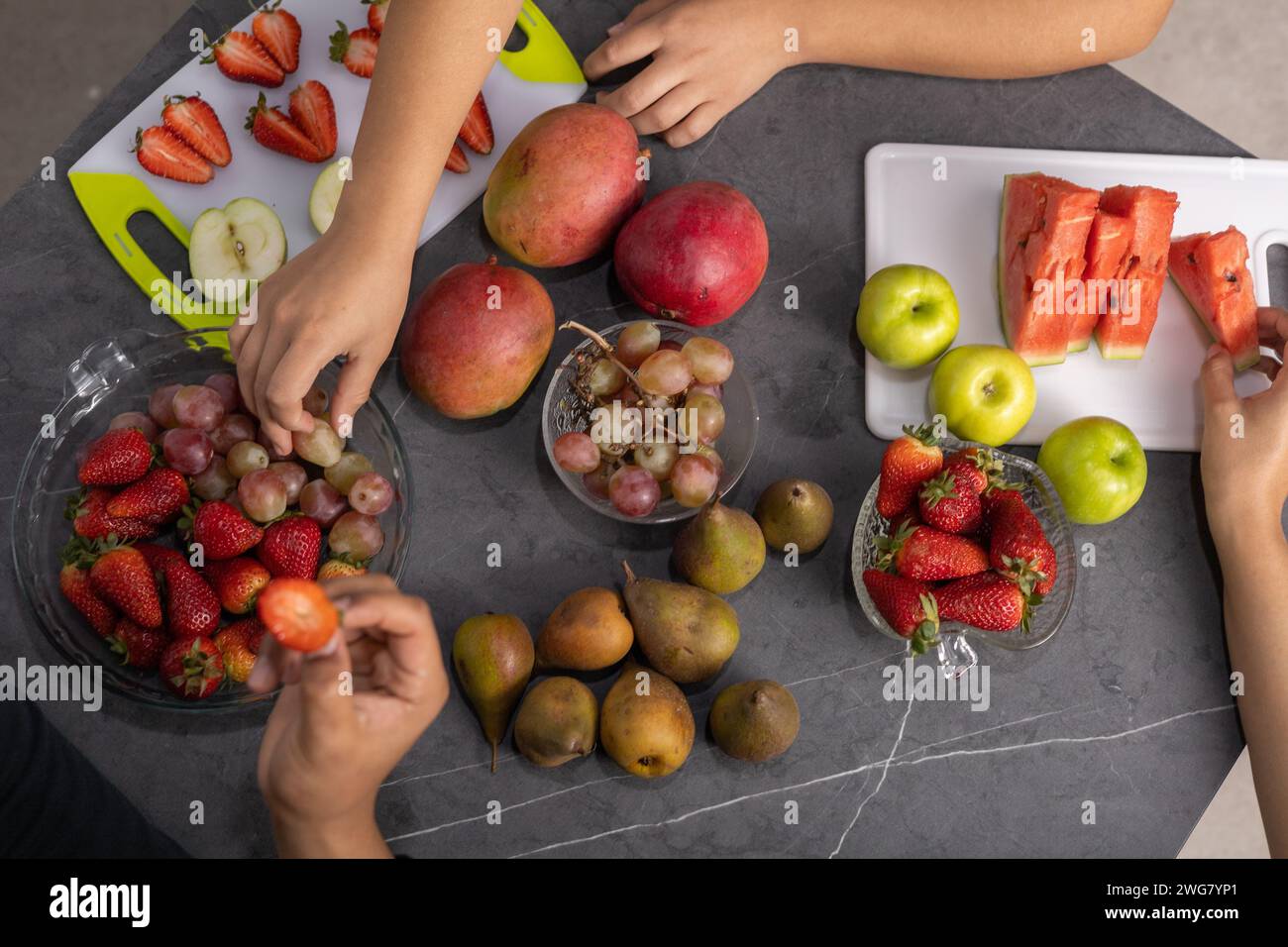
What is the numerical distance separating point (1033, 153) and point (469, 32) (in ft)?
2.54

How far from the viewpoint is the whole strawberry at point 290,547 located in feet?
3.70

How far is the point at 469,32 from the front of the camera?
1084 millimetres

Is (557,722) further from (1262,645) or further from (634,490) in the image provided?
(1262,645)

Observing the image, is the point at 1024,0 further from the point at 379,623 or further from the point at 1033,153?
the point at 379,623

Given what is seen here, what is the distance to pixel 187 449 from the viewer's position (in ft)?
3.69

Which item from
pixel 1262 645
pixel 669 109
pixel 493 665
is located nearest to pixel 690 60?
pixel 669 109

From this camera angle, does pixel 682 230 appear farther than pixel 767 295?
No

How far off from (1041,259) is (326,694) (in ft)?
3.22

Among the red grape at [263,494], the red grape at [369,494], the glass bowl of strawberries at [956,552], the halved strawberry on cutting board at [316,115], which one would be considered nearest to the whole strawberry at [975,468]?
the glass bowl of strawberries at [956,552]

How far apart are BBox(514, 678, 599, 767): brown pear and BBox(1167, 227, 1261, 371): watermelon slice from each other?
3.04 feet

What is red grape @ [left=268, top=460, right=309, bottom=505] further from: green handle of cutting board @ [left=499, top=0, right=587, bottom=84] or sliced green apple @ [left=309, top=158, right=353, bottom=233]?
green handle of cutting board @ [left=499, top=0, right=587, bottom=84]

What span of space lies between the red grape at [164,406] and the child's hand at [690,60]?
2.11 ft

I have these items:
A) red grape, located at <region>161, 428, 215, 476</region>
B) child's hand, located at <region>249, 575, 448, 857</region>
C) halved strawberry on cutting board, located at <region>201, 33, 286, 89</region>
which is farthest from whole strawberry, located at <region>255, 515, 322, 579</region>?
halved strawberry on cutting board, located at <region>201, 33, 286, 89</region>
